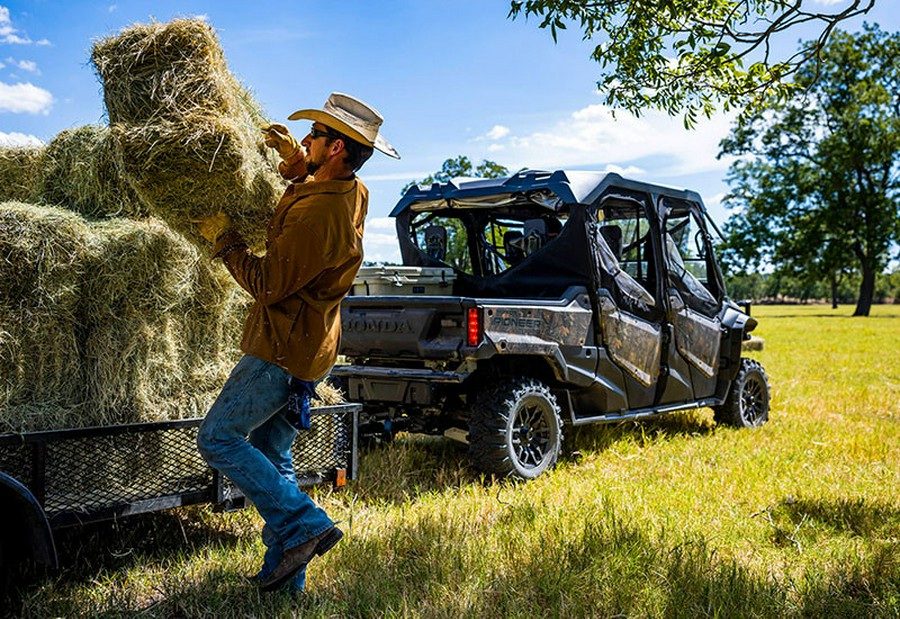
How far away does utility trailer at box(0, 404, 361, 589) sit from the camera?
3314 millimetres

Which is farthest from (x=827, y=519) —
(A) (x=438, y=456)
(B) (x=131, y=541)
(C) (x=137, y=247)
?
(C) (x=137, y=247)

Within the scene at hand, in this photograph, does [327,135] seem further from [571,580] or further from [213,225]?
[571,580]

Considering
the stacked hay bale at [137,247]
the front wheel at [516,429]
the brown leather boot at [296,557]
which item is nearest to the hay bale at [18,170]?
the stacked hay bale at [137,247]

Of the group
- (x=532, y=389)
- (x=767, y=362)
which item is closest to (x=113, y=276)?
(x=532, y=389)

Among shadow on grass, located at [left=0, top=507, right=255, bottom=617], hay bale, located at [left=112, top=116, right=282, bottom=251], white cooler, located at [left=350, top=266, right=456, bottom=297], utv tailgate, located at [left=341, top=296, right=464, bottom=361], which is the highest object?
hay bale, located at [left=112, top=116, right=282, bottom=251]

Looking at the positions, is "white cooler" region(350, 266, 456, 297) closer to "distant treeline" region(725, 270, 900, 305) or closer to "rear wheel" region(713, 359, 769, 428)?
"rear wheel" region(713, 359, 769, 428)

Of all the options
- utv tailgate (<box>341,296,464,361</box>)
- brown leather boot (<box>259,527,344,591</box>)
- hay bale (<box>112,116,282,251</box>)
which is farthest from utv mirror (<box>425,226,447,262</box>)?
brown leather boot (<box>259,527,344,591</box>)

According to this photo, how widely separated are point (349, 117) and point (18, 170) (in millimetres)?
2327

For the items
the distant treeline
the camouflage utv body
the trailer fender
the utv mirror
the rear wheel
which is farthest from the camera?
the distant treeline

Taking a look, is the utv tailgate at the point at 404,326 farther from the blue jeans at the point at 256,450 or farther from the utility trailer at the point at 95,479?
the blue jeans at the point at 256,450

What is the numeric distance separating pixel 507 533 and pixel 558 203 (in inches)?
115

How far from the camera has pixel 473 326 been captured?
18.2 ft

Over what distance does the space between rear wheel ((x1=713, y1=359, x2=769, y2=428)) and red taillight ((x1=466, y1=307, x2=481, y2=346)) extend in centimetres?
349

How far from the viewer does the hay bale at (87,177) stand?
13.7ft
